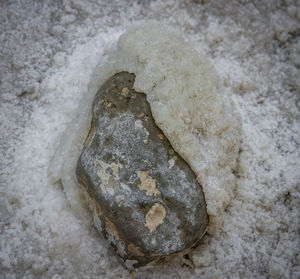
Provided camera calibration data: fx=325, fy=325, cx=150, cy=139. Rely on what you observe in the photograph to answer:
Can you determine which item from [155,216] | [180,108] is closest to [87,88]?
[180,108]

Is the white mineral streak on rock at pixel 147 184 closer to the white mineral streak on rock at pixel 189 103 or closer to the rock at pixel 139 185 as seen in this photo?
the rock at pixel 139 185

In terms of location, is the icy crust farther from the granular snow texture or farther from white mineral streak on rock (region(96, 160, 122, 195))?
white mineral streak on rock (region(96, 160, 122, 195))

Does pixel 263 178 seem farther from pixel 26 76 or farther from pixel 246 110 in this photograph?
pixel 26 76

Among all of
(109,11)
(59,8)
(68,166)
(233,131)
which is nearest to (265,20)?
(233,131)

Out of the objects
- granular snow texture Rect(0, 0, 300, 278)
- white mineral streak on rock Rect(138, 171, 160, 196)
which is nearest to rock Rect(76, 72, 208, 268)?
white mineral streak on rock Rect(138, 171, 160, 196)

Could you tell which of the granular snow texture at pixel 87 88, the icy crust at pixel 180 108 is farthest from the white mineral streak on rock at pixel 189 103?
the granular snow texture at pixel 87 88
